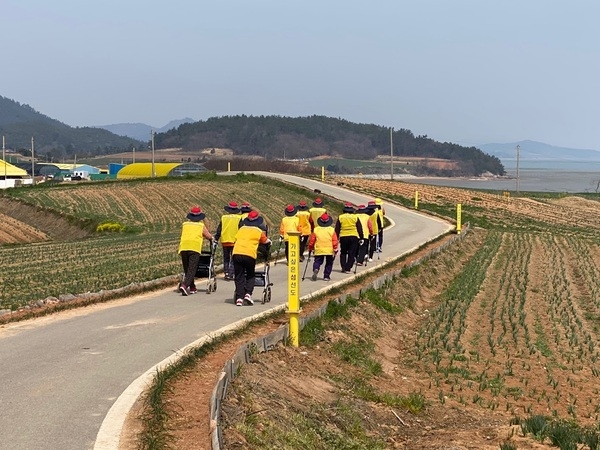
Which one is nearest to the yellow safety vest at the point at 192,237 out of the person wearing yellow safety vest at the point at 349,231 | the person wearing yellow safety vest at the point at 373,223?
the person wearing yellow safety vest at the point at 349,231

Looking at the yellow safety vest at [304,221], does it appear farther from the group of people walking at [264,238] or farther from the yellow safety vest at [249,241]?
the yellow safety vest at [249,241]

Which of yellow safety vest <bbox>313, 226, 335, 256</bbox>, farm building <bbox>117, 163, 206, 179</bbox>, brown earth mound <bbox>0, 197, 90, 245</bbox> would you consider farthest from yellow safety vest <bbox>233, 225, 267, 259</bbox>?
farm building <bbox>117, 163, 206, 179</bbox>

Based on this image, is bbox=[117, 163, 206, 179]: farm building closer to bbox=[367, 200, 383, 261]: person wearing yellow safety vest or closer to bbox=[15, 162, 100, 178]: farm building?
bbox=[15, 162, 100, 178]: farm building

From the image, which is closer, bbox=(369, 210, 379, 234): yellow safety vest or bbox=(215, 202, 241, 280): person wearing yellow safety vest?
bbox=(215, 202, 241, 280): person wearing yellow safety vest

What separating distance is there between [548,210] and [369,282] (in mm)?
50290

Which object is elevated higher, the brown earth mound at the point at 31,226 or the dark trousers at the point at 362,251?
the dark trousers at the point at 362,251

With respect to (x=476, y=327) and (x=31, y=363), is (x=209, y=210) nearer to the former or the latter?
(x=476, y=327)

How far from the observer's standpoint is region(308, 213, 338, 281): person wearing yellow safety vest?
19.5 metres

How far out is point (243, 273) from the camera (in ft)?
50.0

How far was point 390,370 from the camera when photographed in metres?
14.3

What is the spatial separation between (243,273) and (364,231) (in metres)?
6.96

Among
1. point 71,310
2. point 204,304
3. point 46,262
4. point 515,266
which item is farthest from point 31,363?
point 515,266

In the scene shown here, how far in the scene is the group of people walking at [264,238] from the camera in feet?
49.3

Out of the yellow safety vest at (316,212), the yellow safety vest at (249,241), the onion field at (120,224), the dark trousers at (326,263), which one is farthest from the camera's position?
the yellow safety vest at (316,212)
